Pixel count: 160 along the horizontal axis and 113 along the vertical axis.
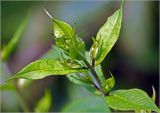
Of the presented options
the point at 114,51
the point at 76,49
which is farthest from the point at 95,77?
the point at 114,51

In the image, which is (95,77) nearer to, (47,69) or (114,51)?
(47,69)

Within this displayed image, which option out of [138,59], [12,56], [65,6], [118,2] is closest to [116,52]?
[138,59]

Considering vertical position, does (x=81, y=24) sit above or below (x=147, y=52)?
above

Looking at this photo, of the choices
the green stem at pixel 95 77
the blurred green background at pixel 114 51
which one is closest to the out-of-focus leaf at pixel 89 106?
the green stem at pixel 95 77

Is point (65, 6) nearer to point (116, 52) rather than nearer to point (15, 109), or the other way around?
point (116, 52)

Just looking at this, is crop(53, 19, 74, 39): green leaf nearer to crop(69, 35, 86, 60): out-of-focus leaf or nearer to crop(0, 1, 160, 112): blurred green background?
crop(69, 35, 86, 60): out-of-focus leaf

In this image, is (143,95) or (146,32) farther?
(146,32)

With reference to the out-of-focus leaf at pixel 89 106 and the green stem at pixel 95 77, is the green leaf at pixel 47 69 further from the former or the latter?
the out-of-focus leaf at pixel 89 106
